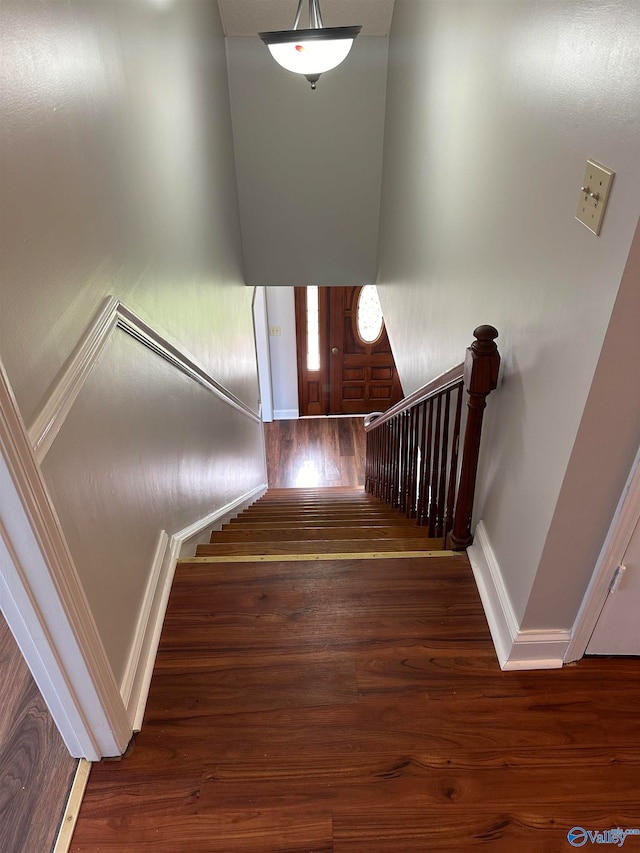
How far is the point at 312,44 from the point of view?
2.49 m

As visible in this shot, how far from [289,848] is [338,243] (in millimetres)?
4318

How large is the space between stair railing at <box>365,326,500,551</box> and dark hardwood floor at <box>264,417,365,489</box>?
7.56 ft

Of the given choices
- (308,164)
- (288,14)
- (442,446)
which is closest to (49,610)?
(442,446)

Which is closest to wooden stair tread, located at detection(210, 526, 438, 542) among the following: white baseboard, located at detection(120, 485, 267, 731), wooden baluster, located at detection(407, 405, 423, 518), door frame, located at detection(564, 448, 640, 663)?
wooden baluster, located at detection(407, 405, 423, 518)

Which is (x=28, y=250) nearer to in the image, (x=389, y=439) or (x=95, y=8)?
(x=95, y=8)

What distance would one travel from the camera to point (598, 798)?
1.55 meters

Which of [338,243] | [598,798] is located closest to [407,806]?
[598,798]

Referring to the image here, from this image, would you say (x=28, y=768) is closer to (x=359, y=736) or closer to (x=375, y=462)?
(x=359, y=736)

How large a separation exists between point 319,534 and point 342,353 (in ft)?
15.3

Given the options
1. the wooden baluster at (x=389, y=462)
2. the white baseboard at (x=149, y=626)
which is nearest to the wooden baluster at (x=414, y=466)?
the wooden baluster at (x=389, y=462)

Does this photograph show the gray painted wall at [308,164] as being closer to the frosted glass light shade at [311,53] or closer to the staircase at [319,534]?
the frosted glass light shade at [311,53]

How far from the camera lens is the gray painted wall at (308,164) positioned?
4227mm

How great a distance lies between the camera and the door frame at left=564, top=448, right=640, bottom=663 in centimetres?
146

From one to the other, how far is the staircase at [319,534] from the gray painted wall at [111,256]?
0.79 ft
